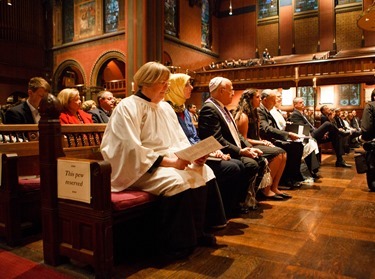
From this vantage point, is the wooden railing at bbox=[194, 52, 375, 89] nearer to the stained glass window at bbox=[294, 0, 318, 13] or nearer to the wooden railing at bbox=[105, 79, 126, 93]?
the wooden railing at bbox=[105, 79, 126, 93]

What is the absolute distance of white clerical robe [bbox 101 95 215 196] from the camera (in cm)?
200

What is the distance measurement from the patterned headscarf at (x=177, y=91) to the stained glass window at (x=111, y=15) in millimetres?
10000

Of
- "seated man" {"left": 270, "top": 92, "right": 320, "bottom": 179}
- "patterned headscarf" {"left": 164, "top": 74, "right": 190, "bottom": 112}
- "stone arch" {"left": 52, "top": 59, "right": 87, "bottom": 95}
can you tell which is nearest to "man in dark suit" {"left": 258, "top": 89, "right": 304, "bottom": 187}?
"seated man" {"left": 270, "top": 92, "right": 320, "bottom": 179}

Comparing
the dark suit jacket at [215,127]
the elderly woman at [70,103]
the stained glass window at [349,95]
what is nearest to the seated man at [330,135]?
the dark suit jacket at [215,127]

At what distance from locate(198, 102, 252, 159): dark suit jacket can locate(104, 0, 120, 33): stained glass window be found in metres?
9.95

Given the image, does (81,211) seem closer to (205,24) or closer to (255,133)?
(255,133)

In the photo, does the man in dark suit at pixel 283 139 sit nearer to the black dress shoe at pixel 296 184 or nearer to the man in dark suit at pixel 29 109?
the black dress shoe at pixel 296 184

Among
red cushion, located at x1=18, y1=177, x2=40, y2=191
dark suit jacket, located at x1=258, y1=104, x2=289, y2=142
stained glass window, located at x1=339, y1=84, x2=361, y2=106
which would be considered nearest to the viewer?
red cushion, located at x1=18, y1=177, x2=40, y2=191

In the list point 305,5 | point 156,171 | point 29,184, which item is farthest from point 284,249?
point 305,5

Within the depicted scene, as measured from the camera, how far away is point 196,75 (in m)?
13.6

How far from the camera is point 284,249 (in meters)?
2.21

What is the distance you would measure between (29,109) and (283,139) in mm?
2844

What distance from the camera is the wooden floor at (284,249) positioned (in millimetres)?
1862

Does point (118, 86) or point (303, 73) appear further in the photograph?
point (118, 86)
